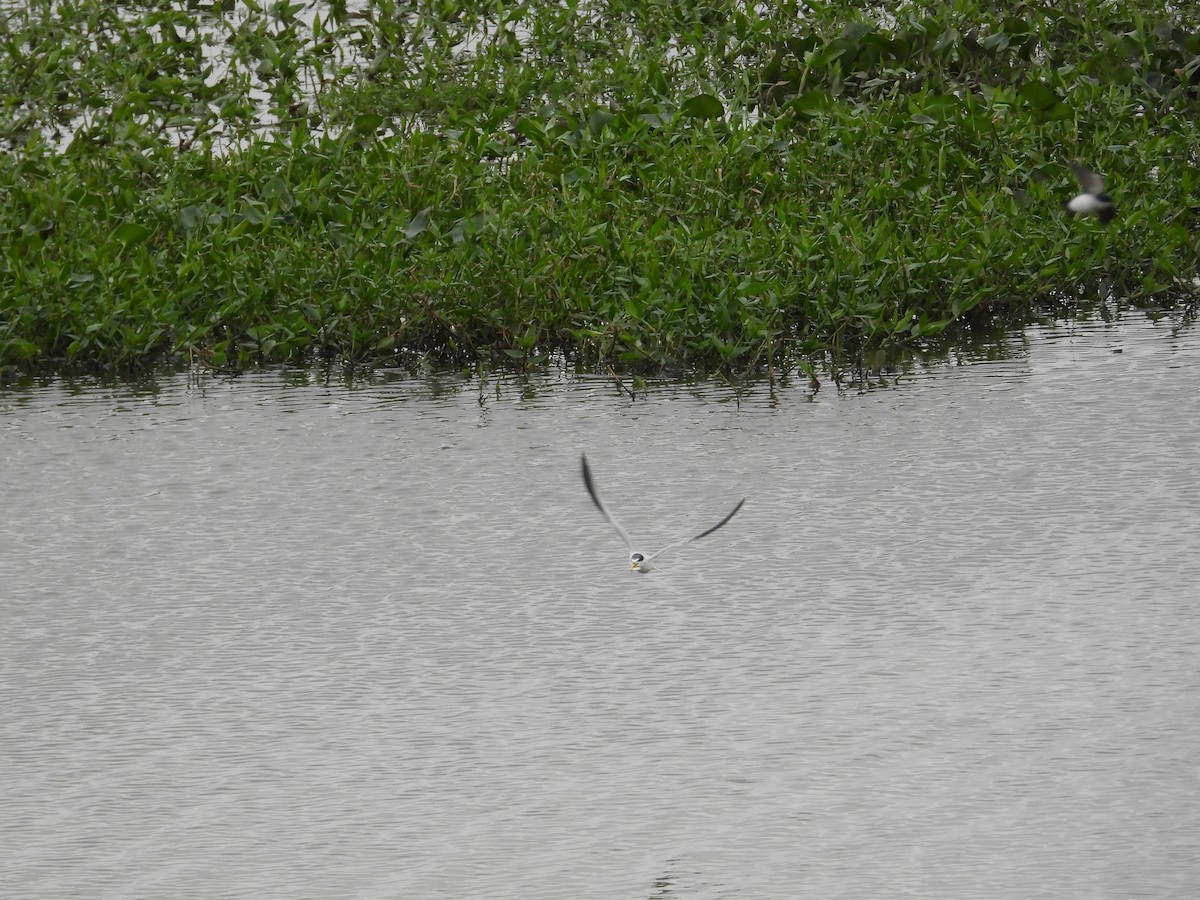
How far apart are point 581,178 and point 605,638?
3445 mm

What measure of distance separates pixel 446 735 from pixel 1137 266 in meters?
4.12

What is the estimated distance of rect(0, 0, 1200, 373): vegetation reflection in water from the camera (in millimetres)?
7715

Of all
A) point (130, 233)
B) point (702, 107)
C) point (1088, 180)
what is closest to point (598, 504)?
point (1088, 180)

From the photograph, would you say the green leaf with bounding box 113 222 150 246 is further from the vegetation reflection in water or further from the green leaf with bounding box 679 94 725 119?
the green leaf with bounding box 679 94 725 119

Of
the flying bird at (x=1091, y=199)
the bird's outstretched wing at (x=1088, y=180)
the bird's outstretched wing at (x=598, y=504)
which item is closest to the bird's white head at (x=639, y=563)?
the bird's outstretched wing at (x=598, y=504)

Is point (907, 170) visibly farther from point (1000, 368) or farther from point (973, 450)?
point (973, 450)

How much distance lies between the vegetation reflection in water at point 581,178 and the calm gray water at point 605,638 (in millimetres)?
287

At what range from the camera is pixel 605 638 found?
5402 millimetres

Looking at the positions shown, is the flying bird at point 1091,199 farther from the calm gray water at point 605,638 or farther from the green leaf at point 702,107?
the green leaf at point 702,107

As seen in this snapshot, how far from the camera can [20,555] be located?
20.3 feet

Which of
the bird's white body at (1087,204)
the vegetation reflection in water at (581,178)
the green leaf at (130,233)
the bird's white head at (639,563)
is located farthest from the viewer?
the green leaf at (130,233)

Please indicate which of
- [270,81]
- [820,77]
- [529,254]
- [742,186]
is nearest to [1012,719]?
[529,254]

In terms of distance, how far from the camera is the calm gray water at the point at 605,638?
4.32 meters

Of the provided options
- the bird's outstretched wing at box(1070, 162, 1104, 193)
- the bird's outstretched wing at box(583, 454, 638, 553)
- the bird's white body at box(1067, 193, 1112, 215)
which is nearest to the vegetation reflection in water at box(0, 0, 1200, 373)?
the bird's outstretched wing at box(1070, 162, 1104, 193)
